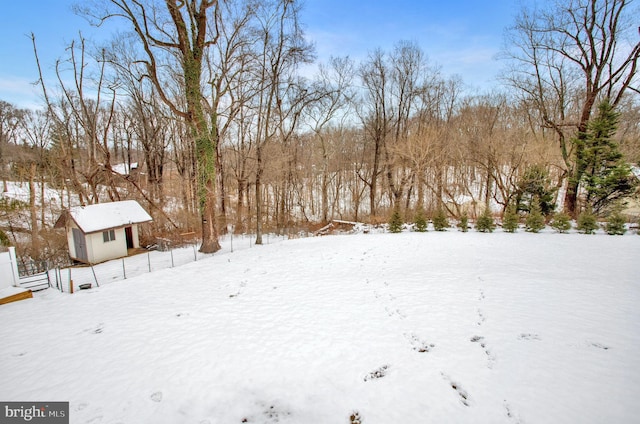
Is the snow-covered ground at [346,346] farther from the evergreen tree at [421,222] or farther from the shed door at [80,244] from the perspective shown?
the shed door at [80,244]

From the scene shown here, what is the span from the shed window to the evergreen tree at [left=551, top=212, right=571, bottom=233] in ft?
74.5

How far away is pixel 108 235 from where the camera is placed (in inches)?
576

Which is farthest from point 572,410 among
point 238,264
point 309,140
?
point 309,140

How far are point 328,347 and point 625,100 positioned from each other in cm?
2672

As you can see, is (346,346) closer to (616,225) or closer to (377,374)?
(377,374)

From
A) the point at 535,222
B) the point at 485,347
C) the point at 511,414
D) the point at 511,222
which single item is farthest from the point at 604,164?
the point at 511,414

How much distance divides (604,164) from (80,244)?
27.4 m

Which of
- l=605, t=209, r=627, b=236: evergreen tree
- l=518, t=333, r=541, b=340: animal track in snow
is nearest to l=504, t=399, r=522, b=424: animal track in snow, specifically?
l=518, t=333, r=541, b=340: animal track in snow

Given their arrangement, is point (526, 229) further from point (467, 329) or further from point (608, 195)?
point (467, 329)

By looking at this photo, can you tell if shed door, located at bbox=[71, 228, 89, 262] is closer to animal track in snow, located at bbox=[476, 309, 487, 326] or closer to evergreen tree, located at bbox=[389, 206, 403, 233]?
evergreen tree, located at bbox=[389, 206, 403, 233]

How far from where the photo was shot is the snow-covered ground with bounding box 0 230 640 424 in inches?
146

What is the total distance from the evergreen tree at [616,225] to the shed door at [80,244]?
2488 cm

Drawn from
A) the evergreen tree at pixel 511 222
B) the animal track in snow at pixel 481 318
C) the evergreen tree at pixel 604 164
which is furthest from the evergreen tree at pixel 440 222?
the animal track in snow at pixel 481 318

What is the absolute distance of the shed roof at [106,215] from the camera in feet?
45.5
